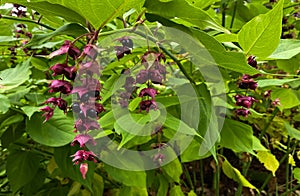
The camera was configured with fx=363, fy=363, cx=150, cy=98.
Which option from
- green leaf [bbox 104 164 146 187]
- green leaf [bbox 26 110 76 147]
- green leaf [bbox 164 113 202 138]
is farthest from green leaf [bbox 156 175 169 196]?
green leaf [bbox 164 113 202 138]

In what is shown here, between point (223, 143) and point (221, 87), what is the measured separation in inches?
6.8

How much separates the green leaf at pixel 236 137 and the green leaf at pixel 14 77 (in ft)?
1.73

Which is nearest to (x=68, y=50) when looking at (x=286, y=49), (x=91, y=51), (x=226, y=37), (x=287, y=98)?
(x=91, y=51)

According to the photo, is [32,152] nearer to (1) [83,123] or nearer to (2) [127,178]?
(2) [127,178]

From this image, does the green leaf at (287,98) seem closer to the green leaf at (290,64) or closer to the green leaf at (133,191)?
the green leaf at (290,64)

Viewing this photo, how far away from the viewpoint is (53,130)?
90 centimetres

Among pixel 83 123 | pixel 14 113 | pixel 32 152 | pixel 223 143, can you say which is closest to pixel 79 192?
pixel 32 152

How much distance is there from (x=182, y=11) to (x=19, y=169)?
2.55 ft

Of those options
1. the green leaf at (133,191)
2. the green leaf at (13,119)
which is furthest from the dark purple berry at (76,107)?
the green leaf at (133,191)

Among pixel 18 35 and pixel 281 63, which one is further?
pixel 18 35

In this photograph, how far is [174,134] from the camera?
92 centimetres

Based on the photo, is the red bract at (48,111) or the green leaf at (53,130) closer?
the red bract at (48,111)

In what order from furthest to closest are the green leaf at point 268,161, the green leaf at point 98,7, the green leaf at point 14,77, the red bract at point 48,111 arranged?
the green leaf at point 268,161 < the green leaf at point 14,77 < the red bract at point 48,111 < the green leaf at point 98,7

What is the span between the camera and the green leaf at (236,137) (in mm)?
955
